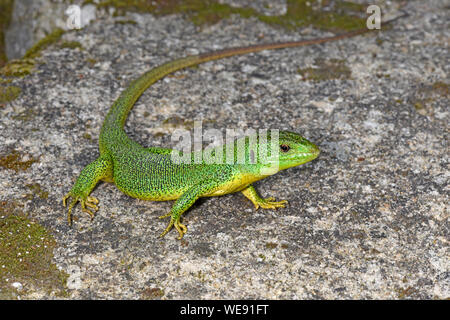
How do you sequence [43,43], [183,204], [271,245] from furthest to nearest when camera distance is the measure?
[43,43]
[183,204]
[271,245]

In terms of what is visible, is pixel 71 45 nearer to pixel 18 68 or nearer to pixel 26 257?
pixel 18 68

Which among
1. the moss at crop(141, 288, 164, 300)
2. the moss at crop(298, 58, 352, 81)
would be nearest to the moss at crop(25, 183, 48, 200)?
the moss at crop(141, 288, 164, 300)

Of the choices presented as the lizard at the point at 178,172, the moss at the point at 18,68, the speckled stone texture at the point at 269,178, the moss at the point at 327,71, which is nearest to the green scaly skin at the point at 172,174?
the lizard at the point at 178,172

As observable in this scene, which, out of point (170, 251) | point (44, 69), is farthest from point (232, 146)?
point (44, 69)

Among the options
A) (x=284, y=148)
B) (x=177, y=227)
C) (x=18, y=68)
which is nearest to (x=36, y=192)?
(x=177, y=227)

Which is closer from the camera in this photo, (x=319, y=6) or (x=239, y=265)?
(x=239, y=265)

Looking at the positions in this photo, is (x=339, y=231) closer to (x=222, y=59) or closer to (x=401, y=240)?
(x=401, y=240)

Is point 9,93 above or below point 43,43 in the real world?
below
